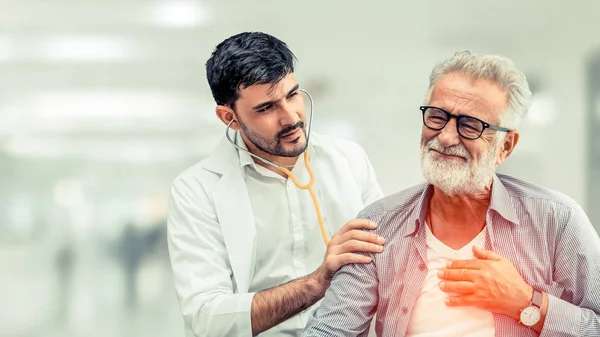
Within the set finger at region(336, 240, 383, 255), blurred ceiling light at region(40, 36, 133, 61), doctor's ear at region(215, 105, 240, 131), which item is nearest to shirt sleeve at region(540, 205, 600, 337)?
finger at region(336, 240, 383, 255)

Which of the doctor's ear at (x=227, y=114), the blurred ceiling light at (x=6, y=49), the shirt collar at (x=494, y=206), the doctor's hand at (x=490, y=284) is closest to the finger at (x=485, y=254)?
Result: the doctor's hand at (x=490, y=284)

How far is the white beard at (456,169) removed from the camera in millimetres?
1738

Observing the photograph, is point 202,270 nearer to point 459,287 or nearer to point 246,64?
point 246,64

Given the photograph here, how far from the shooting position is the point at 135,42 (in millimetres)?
2869

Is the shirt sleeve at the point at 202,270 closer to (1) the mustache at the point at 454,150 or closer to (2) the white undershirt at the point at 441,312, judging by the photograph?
(2) the white undershirt at the point at 441,312

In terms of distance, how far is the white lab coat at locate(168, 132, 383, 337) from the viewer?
212cm

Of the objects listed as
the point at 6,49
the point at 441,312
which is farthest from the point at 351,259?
the point at 6,49

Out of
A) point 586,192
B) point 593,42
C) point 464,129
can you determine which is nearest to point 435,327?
point 464,129

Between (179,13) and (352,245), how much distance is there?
1460 millimetres

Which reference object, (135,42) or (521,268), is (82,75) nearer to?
(135,42)

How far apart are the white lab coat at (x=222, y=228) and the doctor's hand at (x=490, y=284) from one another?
1.97 ft

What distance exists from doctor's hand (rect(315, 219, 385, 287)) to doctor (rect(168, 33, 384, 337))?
10cm

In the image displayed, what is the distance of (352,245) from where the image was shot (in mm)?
1838

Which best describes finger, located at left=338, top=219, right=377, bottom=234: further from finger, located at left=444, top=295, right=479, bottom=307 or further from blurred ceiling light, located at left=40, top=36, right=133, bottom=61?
blurred ceiling light, located at left=40, top=36, right=133, bottom=61
